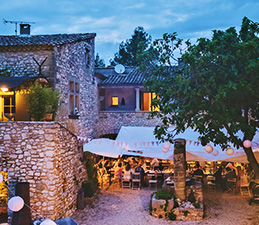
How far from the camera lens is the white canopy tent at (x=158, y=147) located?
11.4 metres

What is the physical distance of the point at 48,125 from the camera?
9.30 m

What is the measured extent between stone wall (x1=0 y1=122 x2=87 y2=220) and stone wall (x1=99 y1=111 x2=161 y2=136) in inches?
296

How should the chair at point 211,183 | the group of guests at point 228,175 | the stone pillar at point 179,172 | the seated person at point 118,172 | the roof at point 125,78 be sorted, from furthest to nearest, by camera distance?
the roof at point 125,78 < the seated person at point 118,172 < the chair at point 211,183 < the group of guests at point 228,175 < the stone pillar at point 179,172

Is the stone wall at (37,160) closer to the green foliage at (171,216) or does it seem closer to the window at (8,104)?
the window at (8,104)

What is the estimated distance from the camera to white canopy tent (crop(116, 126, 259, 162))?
11.4m

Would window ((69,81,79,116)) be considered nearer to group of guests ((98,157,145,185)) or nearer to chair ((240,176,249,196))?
group of guests ((98,157,145,185))

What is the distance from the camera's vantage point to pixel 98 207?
37.3 feet

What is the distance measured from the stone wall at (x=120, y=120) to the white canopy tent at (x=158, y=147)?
104 inches

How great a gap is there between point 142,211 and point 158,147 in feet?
9.33

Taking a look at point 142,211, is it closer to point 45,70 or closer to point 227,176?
point 227,176

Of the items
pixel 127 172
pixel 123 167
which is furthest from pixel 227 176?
pixel 123 167

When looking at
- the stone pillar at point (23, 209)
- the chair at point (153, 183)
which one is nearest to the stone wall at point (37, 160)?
the stone pillar at point (23, 209)

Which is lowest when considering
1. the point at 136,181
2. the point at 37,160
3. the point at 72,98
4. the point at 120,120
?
the point at 136,181

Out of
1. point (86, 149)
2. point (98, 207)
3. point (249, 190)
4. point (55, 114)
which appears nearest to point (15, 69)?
point (55, 114)
